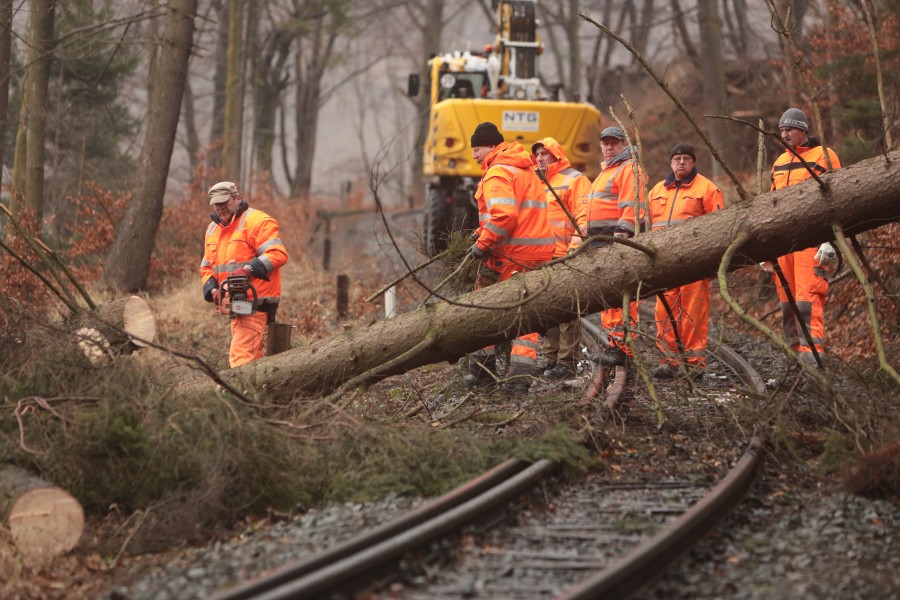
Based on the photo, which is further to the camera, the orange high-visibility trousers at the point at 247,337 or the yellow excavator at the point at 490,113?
the yellow excavator at the point at 490,113

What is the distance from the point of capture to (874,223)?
712 centimetres

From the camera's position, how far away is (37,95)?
1579cm

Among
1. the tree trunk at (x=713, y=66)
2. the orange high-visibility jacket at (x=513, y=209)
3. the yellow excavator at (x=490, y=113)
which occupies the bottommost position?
the orange high-visibility jacket at (x=513, y=209)

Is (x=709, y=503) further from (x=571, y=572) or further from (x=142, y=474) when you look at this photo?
(x=142, y=474)

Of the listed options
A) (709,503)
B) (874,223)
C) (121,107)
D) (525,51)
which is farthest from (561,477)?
(121,107)

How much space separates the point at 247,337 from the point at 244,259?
0.65 m

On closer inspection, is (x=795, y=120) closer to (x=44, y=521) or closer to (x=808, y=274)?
(x=808, y=274)

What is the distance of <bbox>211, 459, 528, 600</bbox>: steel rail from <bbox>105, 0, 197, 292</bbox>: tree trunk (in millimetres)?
10902

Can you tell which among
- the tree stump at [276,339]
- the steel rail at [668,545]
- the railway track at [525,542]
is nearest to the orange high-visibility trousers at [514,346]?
the tree stump at [276,339]

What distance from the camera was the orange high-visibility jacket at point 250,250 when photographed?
8.86m

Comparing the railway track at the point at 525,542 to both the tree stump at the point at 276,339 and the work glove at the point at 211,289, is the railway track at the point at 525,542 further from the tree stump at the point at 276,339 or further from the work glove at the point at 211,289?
the work glove at the point at 211,289

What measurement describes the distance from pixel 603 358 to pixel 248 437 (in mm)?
3811

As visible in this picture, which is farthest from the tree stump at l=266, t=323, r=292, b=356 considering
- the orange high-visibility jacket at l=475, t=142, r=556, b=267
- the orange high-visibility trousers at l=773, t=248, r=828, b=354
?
the orange high-visibility trousers at l=773, t=248, r=828, b=354

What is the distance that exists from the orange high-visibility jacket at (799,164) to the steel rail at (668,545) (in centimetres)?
364
